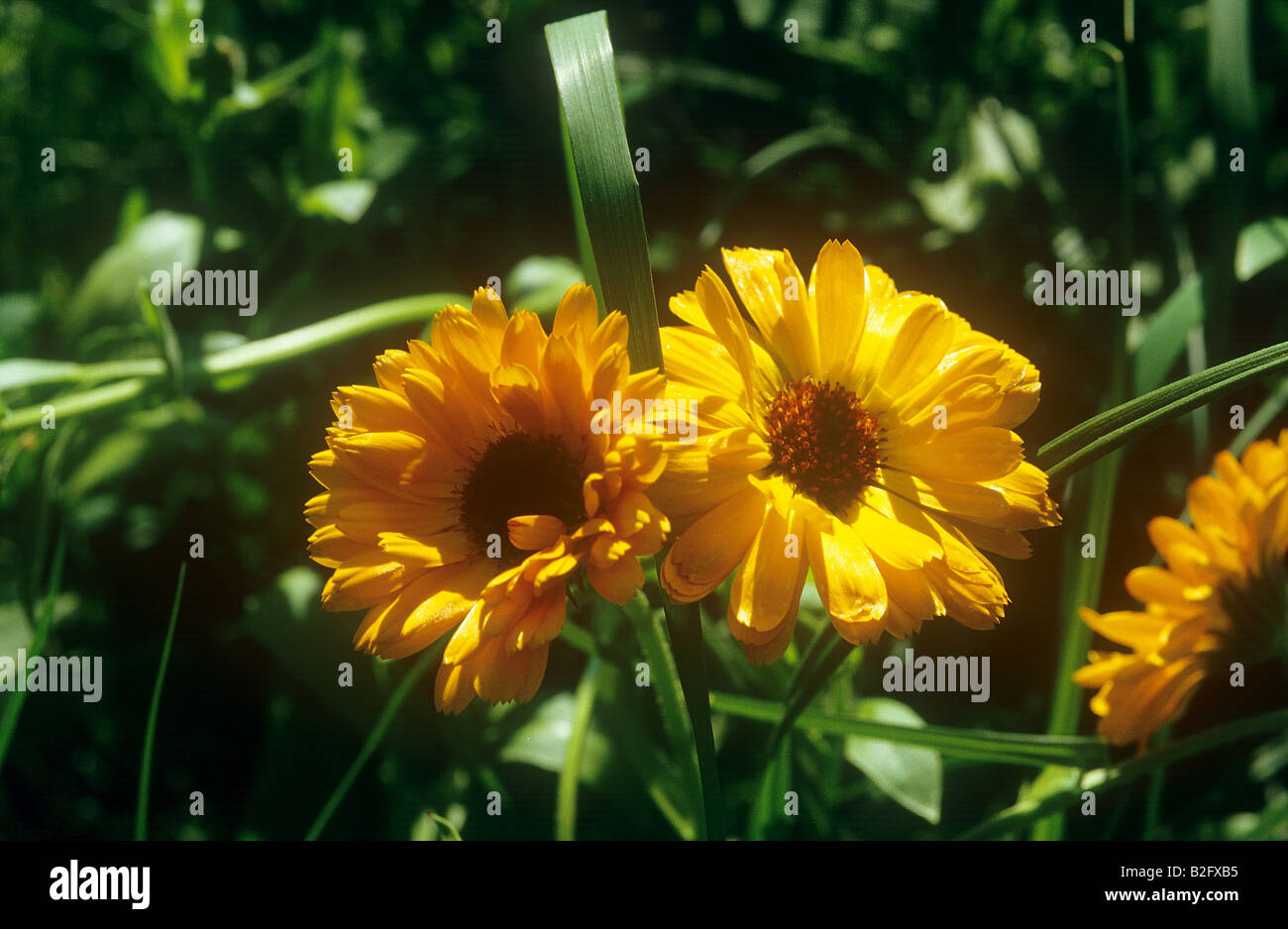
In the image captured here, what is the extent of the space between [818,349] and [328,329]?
0.47 metres

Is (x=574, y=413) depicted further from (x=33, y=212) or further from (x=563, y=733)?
(x=33, y=212)

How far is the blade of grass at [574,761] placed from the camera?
0.77m

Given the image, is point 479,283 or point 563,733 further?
point 479,283

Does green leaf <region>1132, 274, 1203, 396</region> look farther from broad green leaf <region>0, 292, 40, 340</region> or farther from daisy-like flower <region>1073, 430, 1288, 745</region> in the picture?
broad green leaf <region>0, 292, 40, 340</region>

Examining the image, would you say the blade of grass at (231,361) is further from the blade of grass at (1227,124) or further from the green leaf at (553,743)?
the blade of grass at (1227,124)

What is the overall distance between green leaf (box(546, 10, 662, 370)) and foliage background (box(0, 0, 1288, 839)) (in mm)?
307

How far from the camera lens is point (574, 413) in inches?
24.0

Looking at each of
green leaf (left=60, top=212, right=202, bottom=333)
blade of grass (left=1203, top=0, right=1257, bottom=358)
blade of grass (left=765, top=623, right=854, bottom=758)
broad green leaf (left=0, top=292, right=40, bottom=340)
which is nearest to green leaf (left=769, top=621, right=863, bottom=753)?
A: blade of grass (left=765, top=623, right=854, bottom=758)

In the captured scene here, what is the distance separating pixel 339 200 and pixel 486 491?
0.46 metres

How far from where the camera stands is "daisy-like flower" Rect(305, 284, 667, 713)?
549mm

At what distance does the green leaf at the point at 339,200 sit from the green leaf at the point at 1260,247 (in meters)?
0.86

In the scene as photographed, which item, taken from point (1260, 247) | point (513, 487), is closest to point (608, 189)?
point (513, 487)

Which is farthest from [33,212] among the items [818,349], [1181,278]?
[1181,278]
